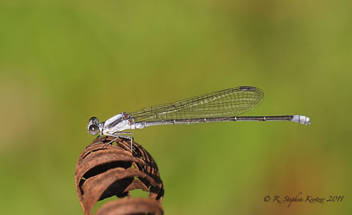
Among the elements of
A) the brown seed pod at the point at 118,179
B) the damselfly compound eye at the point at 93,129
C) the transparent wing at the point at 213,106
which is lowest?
the brown seed pod at the point at 118,179

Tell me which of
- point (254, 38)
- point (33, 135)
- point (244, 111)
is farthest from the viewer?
point (254, 38)

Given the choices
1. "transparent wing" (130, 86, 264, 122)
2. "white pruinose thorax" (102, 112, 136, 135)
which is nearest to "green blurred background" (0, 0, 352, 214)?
"transparent wing" (130, 86, 264, 122)

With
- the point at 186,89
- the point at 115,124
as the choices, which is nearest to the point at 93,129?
the point at 115,124

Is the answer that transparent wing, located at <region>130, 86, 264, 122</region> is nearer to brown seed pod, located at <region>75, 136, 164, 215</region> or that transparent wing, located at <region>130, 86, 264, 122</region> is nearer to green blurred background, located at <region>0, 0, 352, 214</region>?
green blurred background, located at <region>0, 0, 352, 214</region>

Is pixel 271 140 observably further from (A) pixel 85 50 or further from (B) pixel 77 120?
(A) pixel 85 50

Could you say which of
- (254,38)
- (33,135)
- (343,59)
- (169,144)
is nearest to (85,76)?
(33,135)

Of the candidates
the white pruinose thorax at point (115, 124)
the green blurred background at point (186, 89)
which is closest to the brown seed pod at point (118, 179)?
the white pruinose thorax at point (115, 124)

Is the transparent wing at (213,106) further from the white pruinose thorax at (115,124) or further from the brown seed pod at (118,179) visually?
the brown seed pod at (118,179)

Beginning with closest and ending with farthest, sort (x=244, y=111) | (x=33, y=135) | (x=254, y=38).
Answer: 1. (x=33, y=135)
2. (x=244, y=111)
3. (x=254, y=38)
